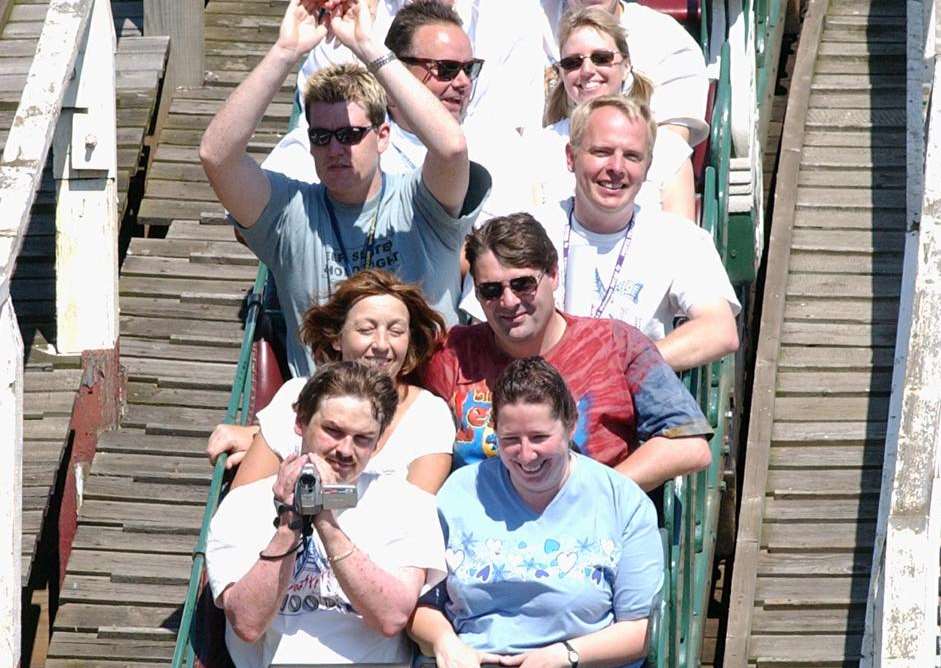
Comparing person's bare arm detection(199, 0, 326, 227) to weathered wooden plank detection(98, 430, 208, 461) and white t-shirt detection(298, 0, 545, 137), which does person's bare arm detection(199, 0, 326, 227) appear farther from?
weathered wooden plank detection(98, 430, 208, 461)

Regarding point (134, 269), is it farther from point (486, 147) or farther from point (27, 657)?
point (486, 147)

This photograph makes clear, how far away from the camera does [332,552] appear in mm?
4770

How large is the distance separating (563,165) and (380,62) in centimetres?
96

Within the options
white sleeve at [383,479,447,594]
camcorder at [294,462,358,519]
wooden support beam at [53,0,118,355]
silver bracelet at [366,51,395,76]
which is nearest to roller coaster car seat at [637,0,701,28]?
wooden support beam at [53,0,118,355]

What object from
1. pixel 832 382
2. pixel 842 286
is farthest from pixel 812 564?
pixel 842 286

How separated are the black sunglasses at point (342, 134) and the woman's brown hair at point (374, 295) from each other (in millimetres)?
344

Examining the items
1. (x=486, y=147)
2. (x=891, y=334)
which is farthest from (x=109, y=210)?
(x=891, y=334)

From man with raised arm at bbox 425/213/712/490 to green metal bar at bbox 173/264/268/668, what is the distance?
574 mm

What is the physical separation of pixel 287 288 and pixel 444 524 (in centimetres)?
94

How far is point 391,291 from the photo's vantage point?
5.26m

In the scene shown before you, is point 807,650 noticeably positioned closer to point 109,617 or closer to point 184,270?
point 109,617

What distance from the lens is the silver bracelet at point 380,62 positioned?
5371 millimetres

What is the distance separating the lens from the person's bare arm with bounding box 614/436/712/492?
512cm

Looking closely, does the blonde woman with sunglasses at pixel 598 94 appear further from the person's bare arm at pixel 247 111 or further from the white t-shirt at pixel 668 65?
the person's bare arm at pixel 247 111
